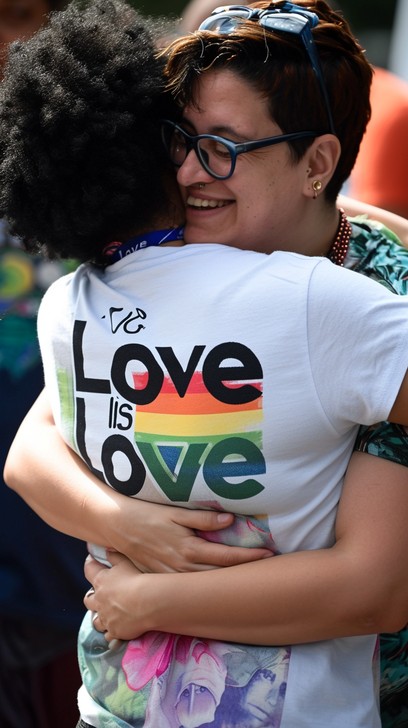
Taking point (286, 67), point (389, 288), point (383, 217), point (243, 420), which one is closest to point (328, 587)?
point (243, 420)

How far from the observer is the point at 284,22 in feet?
6.93

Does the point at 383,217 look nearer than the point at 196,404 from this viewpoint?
No

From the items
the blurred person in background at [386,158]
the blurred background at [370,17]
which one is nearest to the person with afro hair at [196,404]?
the blurred person in background at [386,158]

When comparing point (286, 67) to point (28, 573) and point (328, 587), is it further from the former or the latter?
point (28, 573)

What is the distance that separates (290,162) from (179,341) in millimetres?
486

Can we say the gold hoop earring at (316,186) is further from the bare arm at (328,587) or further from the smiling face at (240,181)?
the bare arm at (328,587)

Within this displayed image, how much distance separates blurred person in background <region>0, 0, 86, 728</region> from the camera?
10.6 feet

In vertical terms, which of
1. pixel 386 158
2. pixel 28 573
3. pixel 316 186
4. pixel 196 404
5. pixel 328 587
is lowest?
pixel 28 573

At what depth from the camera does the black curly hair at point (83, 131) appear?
2.06 metres

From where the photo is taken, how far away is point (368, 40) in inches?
503

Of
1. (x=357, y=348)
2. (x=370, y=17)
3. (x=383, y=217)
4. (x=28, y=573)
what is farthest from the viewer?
(x=370, y=17)

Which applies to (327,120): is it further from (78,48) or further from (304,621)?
(304,621)

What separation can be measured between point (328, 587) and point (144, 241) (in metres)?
0.78

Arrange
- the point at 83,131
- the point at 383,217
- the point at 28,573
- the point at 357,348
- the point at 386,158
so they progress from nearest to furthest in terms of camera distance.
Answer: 1. the point at 357,348
2. the point at 83,131
3. the point at 383,217
4. the point at 28,573
5. the point at 386,158
